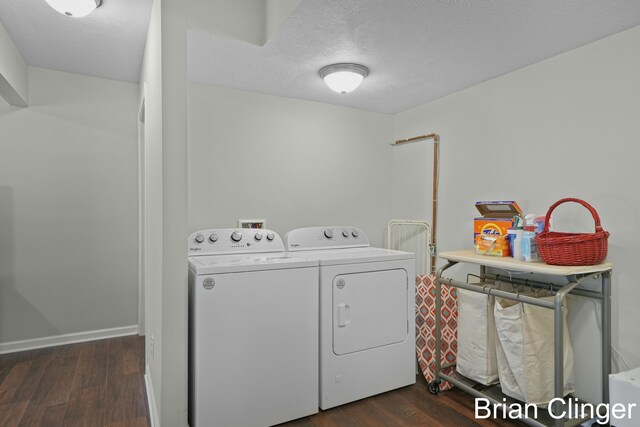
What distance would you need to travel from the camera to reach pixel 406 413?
210 cm

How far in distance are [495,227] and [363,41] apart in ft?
4.35

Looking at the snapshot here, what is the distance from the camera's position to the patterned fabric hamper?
2504mm

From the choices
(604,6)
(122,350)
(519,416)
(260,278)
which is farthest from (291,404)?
(604,6)

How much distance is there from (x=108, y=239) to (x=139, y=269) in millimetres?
374

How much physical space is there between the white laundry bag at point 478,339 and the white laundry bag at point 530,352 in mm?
118

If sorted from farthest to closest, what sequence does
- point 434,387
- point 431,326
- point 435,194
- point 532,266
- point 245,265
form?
point 435,194 < point 431,326 < point 434,387 < point 245,265 < point 532,266

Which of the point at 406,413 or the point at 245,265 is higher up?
the point at 245,265

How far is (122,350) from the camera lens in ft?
9.81

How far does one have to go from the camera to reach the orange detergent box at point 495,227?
213cm

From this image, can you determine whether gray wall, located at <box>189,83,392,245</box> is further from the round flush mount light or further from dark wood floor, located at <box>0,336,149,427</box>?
dark wood floor, located at <box>0,336,149,427</box>

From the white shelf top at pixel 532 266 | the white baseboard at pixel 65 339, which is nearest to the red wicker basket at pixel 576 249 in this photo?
the white shelf top at pixel 532 266

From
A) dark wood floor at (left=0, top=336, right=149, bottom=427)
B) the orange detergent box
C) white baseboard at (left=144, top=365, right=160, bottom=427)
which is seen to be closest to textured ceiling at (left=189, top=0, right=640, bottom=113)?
the orange detergent box

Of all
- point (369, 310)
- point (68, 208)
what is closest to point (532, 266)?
point (369, 310)

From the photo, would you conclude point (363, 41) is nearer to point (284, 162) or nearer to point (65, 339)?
point (284, 162)
